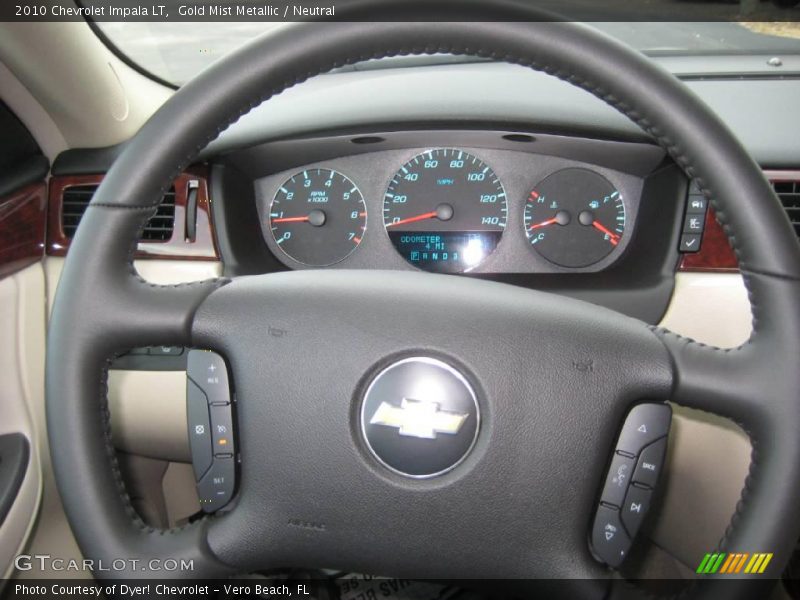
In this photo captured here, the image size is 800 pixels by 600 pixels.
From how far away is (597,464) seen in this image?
1037 millimetres

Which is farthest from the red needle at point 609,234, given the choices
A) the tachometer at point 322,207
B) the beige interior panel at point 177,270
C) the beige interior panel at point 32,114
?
the beige interior panel at point 32,114

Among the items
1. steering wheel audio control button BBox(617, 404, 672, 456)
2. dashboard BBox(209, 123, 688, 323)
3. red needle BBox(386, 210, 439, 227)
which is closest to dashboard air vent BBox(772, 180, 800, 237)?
dashboard BBox(209, 123, 688, 323)

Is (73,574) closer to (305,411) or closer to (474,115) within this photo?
(305,411)

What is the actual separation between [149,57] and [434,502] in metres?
1.49

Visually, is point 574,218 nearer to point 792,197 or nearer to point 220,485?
point 792,197

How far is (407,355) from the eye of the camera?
3.41 ft

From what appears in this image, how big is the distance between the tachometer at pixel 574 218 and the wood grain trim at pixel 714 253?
246mm

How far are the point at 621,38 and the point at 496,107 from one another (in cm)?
39

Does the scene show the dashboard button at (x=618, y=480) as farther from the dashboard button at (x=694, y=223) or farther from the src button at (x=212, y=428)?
the dashboard button at (x=694, y=223)

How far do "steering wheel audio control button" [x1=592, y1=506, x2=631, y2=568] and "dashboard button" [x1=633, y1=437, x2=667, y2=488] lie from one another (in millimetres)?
53

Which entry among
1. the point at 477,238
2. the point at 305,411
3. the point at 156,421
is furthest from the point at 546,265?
the point at 305,411

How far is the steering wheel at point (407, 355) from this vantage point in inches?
37.0

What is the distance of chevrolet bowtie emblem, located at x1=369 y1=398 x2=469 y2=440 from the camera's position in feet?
3.33

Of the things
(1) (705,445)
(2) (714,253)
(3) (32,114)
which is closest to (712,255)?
(2) (714,253)
